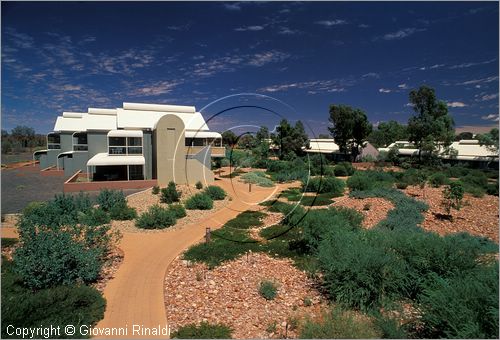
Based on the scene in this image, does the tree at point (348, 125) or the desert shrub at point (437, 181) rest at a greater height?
the tree at point (348, 125)

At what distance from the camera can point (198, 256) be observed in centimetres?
1067

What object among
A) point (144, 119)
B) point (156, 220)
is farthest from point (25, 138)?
point (156, 220)

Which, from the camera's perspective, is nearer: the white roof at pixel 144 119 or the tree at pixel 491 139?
the white roof at pixel 144 119

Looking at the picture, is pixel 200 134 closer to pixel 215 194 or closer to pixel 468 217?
pixel 215 194

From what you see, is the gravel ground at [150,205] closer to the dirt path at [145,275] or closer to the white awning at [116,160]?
the dirt path at [145,275]

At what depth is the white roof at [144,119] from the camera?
28798 mm

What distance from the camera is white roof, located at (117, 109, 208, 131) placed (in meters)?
28.8

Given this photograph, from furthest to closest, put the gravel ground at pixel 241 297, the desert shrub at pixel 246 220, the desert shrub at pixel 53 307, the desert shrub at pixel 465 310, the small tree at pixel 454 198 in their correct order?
1. the small tree at pixel 454 198
2. the desert shrub at pixel 246 220
3. the gravel ground at pixel 241 297
4. the desert shrub at pixel 53 307
5. the desert shrub at pixel 465 310

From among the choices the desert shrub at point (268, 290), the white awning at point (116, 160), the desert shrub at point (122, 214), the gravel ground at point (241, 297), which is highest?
→ the white awning at point (116, 160)

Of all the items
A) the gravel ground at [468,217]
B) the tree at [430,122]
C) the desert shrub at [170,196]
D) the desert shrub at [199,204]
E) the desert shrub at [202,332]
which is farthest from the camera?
the tree at [430,122]

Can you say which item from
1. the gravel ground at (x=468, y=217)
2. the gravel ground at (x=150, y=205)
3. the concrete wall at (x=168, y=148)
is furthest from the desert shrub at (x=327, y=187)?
the concrete wall at (x=168, y=148)

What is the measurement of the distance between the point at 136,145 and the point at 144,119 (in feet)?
16.7

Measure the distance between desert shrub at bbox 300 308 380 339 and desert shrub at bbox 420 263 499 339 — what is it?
4.14 feet

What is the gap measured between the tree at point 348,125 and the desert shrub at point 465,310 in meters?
41.3
